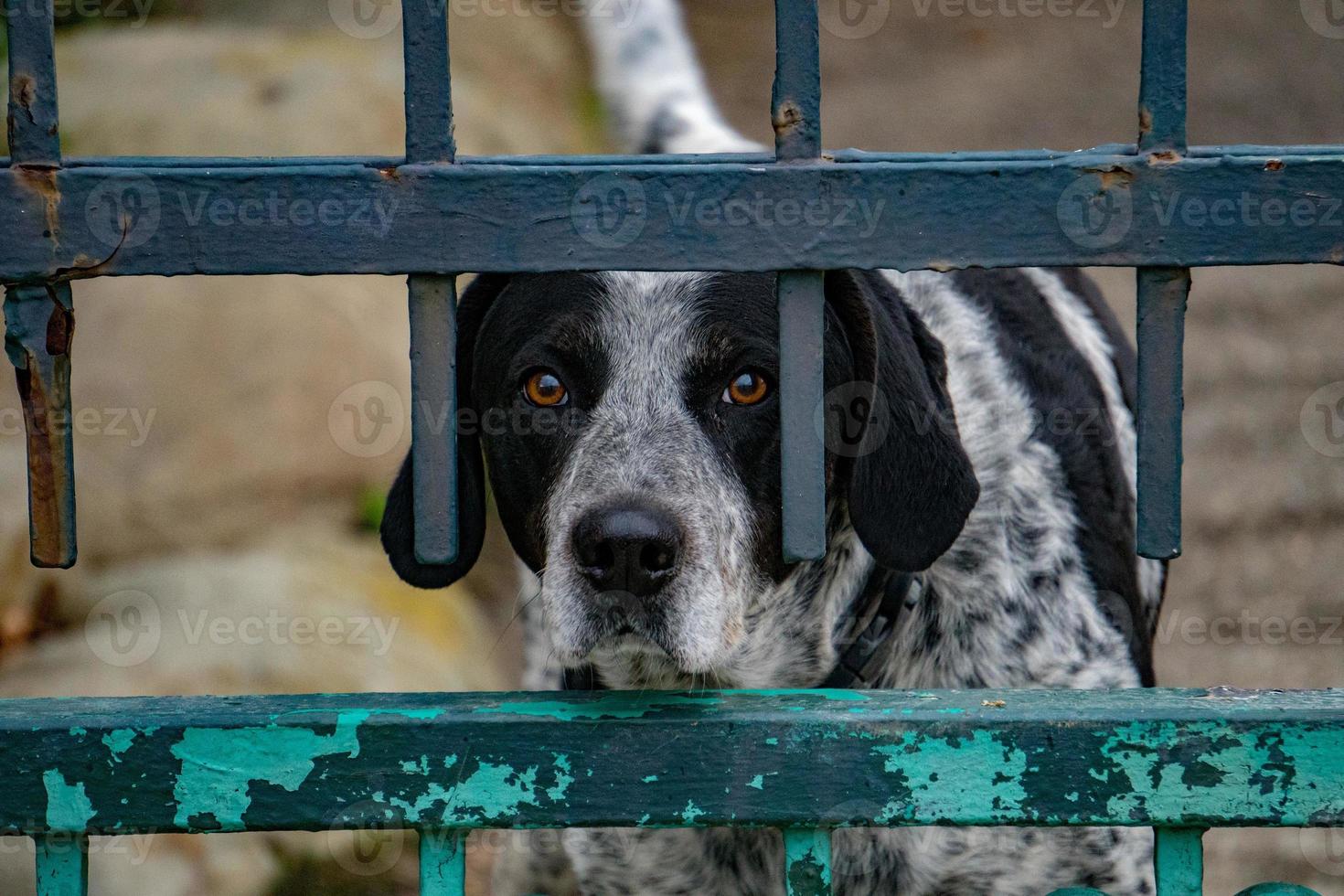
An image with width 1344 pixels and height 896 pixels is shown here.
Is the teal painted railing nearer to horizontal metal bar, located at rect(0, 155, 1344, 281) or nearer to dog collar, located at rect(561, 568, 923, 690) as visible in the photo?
horizontal metal bar, located at rect(0, 155, 1344, 281)

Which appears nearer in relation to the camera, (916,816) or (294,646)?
(916,816)

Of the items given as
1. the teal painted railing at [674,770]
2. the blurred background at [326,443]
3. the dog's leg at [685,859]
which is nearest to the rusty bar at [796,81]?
the teal painted railing at [674,770]

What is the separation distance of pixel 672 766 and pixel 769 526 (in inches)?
29.2

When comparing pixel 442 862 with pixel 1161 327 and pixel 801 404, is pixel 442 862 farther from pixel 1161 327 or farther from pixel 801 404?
pixel 1161 327

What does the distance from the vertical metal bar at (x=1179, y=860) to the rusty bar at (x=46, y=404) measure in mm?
1168

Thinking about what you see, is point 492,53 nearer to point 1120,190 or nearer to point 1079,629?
point 1079,629

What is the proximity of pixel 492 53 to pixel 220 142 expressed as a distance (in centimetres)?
192

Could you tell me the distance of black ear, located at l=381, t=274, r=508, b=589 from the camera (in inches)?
86.3

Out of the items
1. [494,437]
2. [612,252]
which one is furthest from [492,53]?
[612,252]

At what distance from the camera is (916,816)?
1453 millimetres

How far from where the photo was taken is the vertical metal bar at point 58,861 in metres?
1.45

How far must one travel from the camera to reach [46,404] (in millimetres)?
1423

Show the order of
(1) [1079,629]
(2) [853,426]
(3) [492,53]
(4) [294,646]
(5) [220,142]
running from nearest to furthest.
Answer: (2) [853,426], (1) [1079,629], (4) [294,646], (5) [220,142], (3) [492,53]

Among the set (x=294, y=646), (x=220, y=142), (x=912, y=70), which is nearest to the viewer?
(x=294, y=646)
